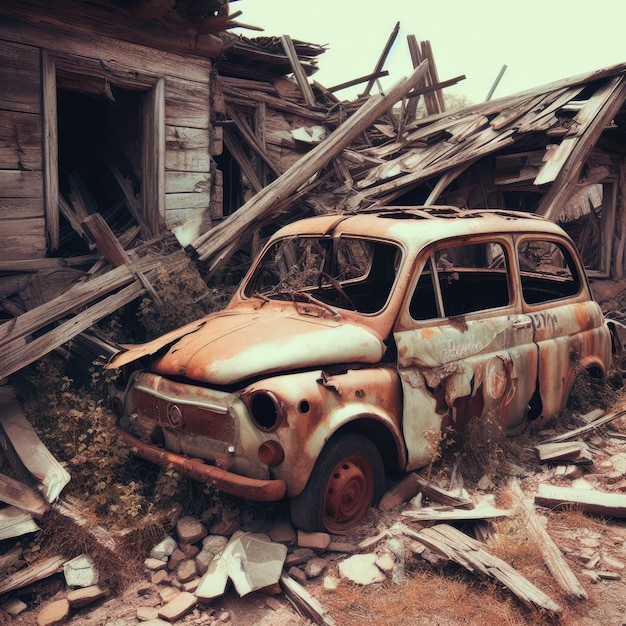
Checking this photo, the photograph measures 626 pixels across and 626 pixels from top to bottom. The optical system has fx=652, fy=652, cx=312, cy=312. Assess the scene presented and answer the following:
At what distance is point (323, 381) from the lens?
3783mm

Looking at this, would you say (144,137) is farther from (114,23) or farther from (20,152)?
(20,152)

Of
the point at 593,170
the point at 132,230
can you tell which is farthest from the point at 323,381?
the point at 593,170

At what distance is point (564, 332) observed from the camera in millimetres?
5320

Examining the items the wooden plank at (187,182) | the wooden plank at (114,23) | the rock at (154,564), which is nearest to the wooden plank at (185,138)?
the wooden plank at (187,182)

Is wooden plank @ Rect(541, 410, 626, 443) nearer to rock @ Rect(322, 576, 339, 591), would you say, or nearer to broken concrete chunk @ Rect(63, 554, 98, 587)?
rock @ Rect(322, 576, 339, 591)

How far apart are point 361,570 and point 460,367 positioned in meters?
1.55

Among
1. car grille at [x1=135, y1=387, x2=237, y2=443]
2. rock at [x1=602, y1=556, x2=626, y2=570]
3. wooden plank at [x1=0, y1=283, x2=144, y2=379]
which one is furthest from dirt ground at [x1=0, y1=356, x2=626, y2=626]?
wooden plank at [x1=0, y1=283, x2=144, y2=379]

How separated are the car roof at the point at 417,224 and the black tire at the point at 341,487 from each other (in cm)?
146

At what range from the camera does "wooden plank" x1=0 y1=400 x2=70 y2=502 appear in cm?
434

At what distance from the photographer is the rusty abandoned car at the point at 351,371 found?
12.1ft

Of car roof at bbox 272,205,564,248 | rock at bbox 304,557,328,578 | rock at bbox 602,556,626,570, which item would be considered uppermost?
car roof at bbox 272,205,564,248

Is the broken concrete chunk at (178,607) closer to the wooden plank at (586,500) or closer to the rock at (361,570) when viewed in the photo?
the rock at (361,570)

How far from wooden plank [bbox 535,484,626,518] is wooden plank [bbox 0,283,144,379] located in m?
3.87

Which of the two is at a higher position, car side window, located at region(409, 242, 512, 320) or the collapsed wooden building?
the collapsed wooden building
